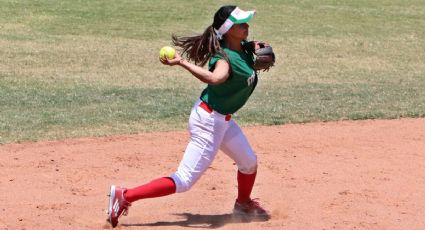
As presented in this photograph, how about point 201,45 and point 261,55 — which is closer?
point 201,45

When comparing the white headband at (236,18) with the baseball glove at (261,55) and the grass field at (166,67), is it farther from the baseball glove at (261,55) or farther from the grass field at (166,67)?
the grass field at (166,67)

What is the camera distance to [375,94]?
543 inches

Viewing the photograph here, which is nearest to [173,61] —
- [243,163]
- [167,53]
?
[167,53]

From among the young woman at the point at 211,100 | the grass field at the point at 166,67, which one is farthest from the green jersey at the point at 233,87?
the grass field at the point at 166,67

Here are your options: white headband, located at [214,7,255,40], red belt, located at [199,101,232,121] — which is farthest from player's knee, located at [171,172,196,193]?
white headband, located at [214,7,255,40]

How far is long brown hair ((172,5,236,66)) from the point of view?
22.8 feet

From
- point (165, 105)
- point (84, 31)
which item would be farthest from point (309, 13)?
point (165, 105)

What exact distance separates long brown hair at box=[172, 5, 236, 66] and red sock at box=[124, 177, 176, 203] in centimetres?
99

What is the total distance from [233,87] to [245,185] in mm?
971

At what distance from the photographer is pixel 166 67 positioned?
16.2m

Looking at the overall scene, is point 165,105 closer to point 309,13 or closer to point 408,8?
point 309,13

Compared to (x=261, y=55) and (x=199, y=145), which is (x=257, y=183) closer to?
(x=199, y=145)

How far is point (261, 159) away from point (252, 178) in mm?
2111

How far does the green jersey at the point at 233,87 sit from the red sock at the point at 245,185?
695 mm
